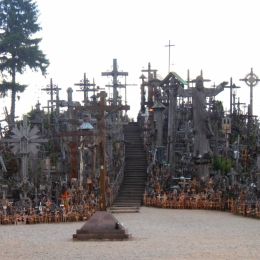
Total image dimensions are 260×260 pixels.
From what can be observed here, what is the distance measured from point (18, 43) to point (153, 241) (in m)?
26.2

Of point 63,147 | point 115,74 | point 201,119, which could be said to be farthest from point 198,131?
point 115,74

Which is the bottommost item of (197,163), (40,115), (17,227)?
(17,227)

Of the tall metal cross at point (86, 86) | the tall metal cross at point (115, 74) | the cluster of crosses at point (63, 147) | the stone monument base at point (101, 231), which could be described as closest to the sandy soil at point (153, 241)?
the stone monument base at point (101, 231)

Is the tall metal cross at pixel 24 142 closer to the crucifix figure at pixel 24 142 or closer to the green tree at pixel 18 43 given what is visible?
the crucifix figure at pixel 24 142

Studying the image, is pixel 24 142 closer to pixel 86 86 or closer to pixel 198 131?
pixel 198 131

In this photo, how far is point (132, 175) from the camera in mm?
32438

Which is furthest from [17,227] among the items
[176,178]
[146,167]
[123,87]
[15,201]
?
[123,87]

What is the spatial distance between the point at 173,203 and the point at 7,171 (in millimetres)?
7589

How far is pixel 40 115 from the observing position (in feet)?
127

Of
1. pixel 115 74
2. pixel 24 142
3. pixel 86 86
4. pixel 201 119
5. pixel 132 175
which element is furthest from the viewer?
pixel 115 74

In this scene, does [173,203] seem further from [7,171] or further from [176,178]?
[7,171]

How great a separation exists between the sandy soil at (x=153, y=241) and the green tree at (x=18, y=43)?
19.0m

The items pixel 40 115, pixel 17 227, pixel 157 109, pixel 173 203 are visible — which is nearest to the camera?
pixel 17 227

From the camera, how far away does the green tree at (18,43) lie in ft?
132
